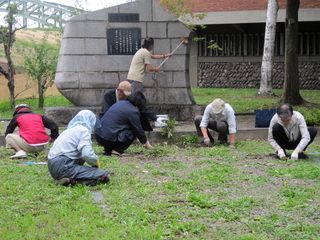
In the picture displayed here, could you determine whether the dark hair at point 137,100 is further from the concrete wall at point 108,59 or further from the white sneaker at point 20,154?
the concrete wall at point 108,59

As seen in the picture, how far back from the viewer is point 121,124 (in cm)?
1062

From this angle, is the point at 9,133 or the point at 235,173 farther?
the point at 9,133

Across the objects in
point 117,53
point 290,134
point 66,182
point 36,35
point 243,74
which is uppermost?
point 36,35

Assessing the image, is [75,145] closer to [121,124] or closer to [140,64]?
[121,124]

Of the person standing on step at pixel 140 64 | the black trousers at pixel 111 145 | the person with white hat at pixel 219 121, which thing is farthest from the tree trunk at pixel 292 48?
the black trousers at pixel 111 145

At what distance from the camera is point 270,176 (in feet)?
28.8

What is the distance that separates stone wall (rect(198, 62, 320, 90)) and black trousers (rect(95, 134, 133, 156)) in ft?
57.5

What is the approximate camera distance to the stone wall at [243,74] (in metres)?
27.1

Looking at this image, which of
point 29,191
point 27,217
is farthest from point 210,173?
point 27,217

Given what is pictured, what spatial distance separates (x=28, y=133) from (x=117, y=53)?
16.0 feet

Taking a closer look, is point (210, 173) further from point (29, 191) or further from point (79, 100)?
point (79, 100)

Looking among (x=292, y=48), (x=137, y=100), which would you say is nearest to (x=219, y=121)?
(x=137, y=100)

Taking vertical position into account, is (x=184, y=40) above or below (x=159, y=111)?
above

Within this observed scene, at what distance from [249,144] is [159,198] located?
5.49m
